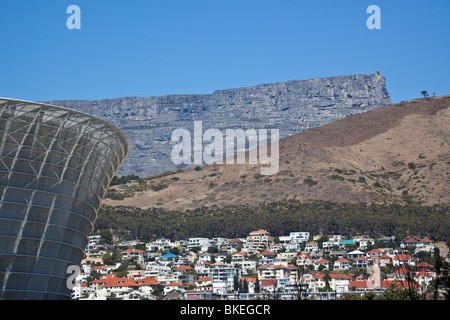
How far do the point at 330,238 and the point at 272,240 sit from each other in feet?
47.4

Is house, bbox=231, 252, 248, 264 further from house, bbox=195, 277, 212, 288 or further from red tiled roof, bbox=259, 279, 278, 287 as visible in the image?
red tiled roof, bbox=259, 279, 278, 287

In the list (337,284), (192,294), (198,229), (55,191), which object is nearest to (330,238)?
(198,229)

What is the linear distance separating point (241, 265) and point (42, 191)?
378ft

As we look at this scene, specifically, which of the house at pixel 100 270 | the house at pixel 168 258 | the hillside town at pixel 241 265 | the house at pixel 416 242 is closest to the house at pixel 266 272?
the hillside town at pixel 241 265

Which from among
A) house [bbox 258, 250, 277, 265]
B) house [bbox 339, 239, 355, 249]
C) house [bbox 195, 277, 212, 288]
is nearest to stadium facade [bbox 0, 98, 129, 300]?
house [bbox 195, 277, 212, 288]

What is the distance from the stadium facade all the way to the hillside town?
2468 inches

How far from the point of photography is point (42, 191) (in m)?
54.0

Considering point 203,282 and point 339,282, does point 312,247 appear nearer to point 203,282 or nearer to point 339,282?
point 203,282

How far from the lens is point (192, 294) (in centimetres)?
12638

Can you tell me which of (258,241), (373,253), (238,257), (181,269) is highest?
(258,241)

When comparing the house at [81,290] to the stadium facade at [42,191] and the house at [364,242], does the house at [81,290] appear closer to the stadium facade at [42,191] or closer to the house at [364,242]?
the house at [364,242]

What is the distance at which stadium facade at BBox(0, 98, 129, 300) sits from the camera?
173 ft

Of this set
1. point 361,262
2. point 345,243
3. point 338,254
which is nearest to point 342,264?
point 361,262
